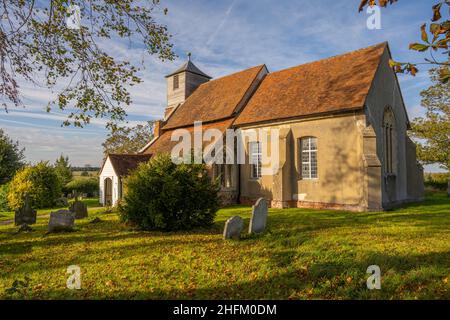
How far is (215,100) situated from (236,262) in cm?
2014

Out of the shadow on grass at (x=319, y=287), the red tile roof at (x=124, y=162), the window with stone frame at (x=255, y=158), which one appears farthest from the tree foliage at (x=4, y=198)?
the shadow on grass at (x=319, y=287)

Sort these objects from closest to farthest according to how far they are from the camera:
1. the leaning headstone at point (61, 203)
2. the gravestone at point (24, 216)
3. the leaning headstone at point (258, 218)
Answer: the leaning headstone at point (258, 218) < the gravestone at point (24, 216) < the leaning headstone at point (61, 203)

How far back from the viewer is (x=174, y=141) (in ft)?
85.6

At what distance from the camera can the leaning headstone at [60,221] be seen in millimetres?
11438

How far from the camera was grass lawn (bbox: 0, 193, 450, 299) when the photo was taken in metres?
5.57

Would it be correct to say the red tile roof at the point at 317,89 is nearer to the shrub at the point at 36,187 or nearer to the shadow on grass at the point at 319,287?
the shadow on grass at the point at 319,287

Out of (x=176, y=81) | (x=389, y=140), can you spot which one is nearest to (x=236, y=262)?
(x=389, y=140)

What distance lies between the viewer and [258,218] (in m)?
10.4

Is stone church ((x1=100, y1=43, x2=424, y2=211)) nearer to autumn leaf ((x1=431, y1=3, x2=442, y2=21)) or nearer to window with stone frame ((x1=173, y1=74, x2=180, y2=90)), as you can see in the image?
window with stone frame ((x1=173, y1=74, x2=180, y2=90))

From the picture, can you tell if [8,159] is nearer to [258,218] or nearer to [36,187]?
[36,187]

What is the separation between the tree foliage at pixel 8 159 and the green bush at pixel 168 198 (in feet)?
75.6
